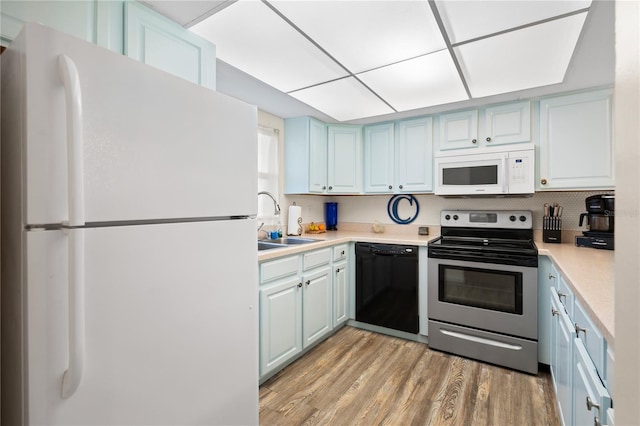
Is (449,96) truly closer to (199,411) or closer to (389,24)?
(389,24)

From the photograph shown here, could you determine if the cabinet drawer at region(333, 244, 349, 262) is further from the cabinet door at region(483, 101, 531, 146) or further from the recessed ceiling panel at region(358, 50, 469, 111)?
the cabinet door at region(483, 101, 531, 146)

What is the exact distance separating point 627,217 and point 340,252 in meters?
2.53

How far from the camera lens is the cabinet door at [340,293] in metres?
2.83

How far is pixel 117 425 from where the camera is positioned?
0.85 m

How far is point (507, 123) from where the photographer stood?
2637mm

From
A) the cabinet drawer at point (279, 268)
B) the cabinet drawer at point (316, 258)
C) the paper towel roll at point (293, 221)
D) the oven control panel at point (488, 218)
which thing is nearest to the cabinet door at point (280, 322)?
the cabinet drawer at point (279, 268)

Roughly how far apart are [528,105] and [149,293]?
2.98m

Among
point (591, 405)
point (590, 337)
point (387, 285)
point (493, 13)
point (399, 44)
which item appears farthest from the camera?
point (387, 285)

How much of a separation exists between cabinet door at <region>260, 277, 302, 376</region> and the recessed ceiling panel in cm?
157

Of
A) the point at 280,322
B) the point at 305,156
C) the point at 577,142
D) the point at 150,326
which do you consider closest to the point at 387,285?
the point at 280,322

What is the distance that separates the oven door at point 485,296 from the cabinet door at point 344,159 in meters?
1.22

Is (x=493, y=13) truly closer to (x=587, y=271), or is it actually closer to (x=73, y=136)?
(x=587, y=271)

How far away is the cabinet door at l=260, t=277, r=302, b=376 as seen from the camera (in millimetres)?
2031

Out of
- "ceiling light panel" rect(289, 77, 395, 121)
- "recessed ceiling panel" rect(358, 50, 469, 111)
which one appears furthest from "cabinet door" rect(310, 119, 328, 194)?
"recessed ceiling panel" rect(358, 50, 469, 111)
